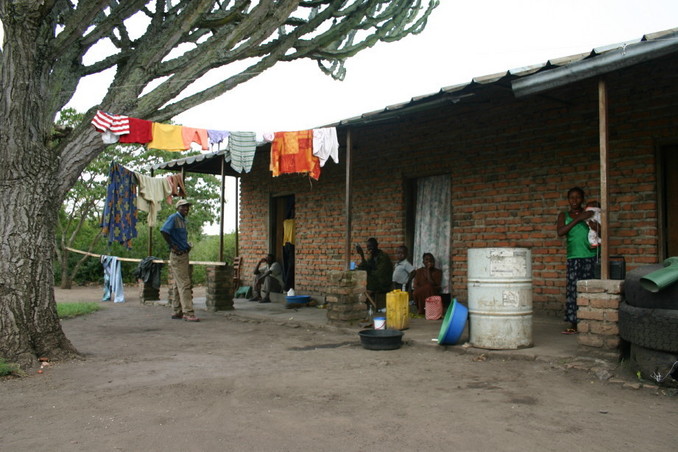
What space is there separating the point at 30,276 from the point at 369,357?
3547mm

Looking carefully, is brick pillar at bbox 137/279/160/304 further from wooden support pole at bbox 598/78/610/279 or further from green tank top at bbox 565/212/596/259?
wooden support pole at bbox 598/78/610/279

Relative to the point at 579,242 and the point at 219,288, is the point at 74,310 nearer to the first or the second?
the point at 219,288

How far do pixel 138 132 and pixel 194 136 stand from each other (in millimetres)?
1077

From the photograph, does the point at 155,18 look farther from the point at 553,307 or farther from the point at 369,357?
the point at 553,307

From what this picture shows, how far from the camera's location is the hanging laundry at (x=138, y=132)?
6535 millimetres

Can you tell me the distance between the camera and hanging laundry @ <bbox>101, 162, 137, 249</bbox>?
411 inches

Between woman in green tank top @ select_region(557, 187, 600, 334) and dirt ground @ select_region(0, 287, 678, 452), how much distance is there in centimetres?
154

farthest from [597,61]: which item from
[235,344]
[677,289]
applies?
[235,344]

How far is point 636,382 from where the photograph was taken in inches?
171

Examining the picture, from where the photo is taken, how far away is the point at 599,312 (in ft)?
16.5

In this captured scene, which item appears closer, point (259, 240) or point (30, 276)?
point (30, 276)

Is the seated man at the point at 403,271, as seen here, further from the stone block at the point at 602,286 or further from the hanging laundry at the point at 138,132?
the hanging laundry at the point at 138,132

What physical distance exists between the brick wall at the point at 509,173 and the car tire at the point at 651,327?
2169 mm

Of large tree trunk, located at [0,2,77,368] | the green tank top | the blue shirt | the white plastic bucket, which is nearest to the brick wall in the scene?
the green tank top
